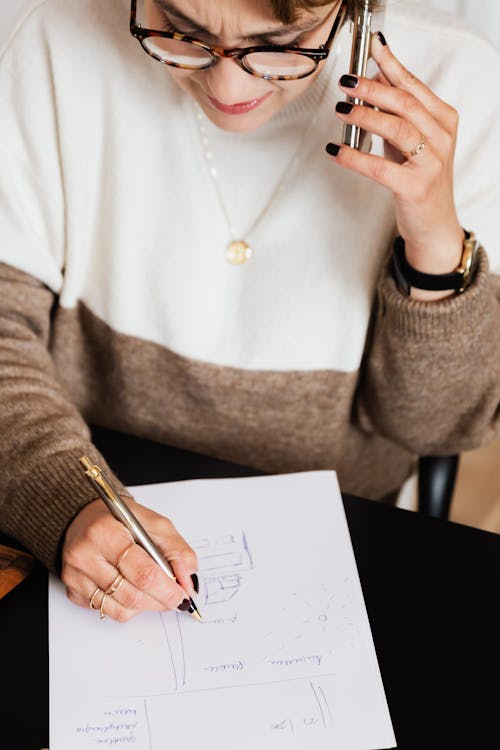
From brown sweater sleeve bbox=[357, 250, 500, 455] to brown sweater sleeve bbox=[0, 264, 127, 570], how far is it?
16.4 inches

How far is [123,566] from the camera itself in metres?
0.97

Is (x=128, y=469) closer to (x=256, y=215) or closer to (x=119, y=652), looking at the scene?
(x=119, y=652)

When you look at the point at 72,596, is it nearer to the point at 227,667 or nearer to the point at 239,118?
the point at 227,667

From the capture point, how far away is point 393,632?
944mm

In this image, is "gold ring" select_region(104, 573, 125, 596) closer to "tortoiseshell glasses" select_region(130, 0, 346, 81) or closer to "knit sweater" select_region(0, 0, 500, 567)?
"knit sweater" select_region(0, 0, 500, 567)

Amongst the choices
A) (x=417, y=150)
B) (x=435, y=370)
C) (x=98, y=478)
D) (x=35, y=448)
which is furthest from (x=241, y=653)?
(x=417, y=150)

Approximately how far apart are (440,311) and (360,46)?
0.34m

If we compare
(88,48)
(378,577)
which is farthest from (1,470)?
(88,48)

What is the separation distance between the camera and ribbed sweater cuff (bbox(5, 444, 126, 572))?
1030 mm

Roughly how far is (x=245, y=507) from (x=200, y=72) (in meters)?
0.53

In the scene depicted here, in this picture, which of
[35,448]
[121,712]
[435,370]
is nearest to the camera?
[121,712]

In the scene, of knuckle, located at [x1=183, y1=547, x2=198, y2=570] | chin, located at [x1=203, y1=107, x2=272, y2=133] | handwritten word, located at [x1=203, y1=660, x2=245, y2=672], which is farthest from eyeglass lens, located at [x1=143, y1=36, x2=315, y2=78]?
handwritten word, located at [x1=203, y1=660, x2=245, y2=672]

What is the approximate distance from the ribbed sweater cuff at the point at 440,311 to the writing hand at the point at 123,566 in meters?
0.40

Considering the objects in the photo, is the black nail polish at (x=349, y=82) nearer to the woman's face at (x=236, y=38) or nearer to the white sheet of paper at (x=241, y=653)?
the woman's face at (x=236, y=38)
